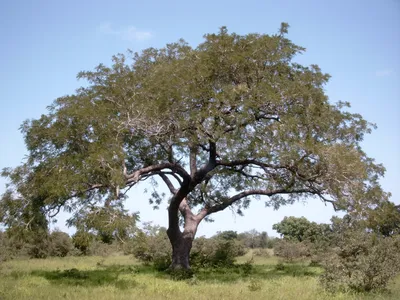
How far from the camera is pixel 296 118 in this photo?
1661cm

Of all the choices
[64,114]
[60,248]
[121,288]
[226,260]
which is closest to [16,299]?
[121,288]

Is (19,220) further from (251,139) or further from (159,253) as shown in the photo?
(159,253)

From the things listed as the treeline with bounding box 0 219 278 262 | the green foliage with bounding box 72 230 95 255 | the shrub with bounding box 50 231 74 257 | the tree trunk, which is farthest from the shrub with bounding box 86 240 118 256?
the green foliage with bounding box 72 230 95 255

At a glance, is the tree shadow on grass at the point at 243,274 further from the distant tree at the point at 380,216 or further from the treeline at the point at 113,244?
the distant tree at the point at 380,216

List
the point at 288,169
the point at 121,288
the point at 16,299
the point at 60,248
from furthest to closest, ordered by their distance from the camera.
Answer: the point at 60,248, the point at 288,169, the point at 121,288, the point at 16,299

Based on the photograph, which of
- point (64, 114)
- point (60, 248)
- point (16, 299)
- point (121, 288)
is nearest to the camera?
point (16, 299)

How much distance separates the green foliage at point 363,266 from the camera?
12953 millimetres

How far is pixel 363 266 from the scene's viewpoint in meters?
13.1

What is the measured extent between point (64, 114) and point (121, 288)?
7.38m

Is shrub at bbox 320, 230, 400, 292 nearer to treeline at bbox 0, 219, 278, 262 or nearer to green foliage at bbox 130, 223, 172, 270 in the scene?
treeline at bbox 0, 219, 278, 262

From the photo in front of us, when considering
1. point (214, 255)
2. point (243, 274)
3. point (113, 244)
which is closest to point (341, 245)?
point (243, 274)

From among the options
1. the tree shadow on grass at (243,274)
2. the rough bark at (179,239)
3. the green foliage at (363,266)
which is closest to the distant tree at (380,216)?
the green foliage at (363,266)

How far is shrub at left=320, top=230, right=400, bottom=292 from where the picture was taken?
42.5 ft

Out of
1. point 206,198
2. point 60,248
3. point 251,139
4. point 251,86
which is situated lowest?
point 60,248
